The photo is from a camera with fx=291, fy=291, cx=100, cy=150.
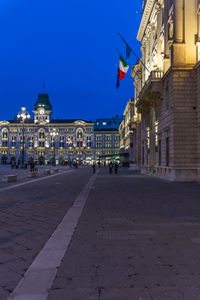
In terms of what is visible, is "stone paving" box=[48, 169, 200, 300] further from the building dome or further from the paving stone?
the building dome

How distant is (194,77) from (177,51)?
2688 millimetres

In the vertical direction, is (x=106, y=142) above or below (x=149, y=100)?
above

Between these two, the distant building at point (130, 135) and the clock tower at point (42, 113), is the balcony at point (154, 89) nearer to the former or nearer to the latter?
the distant building at point (130, 135)

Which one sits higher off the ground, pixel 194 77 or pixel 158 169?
pixel 194 77

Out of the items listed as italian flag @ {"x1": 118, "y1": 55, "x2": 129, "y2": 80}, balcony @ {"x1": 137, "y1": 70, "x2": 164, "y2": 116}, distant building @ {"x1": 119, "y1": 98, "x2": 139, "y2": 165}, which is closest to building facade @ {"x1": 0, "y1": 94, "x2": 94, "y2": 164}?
distant building @ {"x1": 119, "y1": 98, "x2": 139, "y2": 165}

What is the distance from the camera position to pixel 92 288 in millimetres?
3830

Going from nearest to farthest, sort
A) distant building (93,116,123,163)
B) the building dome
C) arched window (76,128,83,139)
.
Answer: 1. arched window (76,128,83,139)
2. distant building (93,116,123,163)
3. the building dome

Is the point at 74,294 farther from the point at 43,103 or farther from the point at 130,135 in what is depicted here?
the point at 43,103

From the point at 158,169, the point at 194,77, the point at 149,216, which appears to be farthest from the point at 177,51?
the point at 149,216

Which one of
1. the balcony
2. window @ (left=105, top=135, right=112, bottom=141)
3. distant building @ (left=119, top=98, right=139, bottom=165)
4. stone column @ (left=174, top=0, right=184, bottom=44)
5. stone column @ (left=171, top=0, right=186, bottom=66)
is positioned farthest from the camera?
window @ (left=105, top=135, right=112, bottom=141)

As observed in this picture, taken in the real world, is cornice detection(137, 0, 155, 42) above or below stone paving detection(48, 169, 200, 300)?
above

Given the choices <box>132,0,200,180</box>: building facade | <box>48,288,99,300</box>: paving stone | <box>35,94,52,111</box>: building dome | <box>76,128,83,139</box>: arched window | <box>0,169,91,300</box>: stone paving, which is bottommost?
<box>0,169,91,300</box>: stone paving

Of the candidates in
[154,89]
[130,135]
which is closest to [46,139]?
[130,135]

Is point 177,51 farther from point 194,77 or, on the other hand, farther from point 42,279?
point 42,279
